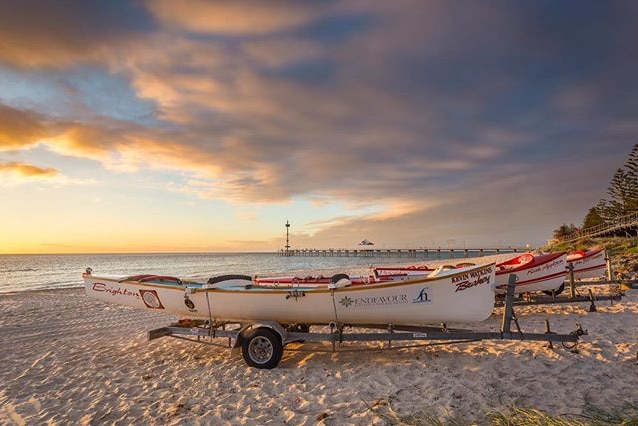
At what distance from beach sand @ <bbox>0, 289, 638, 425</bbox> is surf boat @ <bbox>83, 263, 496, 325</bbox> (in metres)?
0.78

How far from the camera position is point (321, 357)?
24.6 ft

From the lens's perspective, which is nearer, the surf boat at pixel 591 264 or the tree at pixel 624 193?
Result: the surf boat at pixel 591 264

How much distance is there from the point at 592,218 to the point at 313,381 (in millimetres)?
78283

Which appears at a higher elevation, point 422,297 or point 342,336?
point 422,297

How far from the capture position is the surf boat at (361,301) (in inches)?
275

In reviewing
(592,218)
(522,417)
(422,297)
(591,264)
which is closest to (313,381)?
(422,297)

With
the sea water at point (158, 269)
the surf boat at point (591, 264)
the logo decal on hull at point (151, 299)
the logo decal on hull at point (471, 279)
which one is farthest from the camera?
the sea water at point (158, 269)

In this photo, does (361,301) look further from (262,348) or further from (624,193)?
(624,193)

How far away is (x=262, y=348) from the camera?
7.10 metres

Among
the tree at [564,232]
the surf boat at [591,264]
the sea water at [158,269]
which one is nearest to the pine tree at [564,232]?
the tree at [564,232]

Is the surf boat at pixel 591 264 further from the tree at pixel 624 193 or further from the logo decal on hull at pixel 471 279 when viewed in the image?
the tree at pixel 624 193

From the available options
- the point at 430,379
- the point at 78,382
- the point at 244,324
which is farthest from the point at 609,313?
the point at 78,382

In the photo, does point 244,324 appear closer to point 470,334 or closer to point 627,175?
point 470,334

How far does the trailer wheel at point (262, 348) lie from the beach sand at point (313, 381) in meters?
0.16
